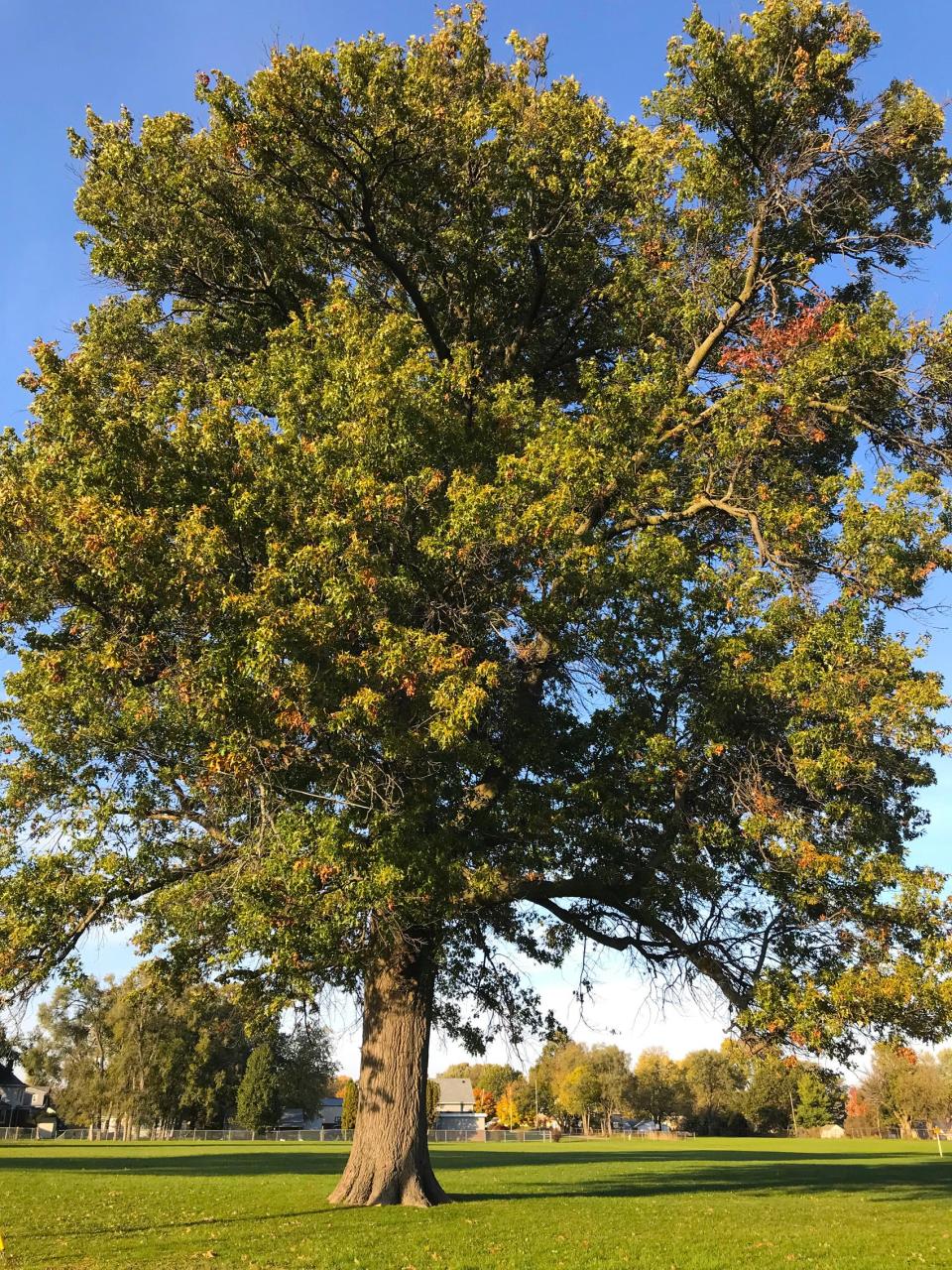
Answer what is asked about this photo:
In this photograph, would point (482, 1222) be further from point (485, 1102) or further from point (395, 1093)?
point (485, 1102)

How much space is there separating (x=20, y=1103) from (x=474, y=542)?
97052 millimetres

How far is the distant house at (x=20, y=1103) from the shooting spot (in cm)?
8244

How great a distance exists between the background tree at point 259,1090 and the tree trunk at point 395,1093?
201 feet

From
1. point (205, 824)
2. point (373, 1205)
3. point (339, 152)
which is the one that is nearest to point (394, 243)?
point (339, 152)

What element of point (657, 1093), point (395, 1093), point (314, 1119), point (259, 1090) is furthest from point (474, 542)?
point (314, 1119)

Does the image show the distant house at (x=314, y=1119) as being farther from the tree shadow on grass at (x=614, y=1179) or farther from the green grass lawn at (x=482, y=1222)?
the green grass lawn at (x=482, y=1222)

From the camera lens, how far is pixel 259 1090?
71.6 m

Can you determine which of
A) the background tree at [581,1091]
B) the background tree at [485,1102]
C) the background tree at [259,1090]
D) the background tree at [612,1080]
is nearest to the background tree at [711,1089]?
the background tree at [612,1080]

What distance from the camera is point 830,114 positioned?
15211 mm

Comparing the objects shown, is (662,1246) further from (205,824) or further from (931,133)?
(931,133)

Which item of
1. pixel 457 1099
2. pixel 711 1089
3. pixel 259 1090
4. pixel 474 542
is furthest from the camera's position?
pixel 457 1099

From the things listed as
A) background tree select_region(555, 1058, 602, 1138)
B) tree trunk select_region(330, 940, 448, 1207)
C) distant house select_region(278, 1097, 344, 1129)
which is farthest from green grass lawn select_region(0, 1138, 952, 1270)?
distant house select_region(278, 1097, 344, 1129)

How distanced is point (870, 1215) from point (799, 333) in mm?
17059

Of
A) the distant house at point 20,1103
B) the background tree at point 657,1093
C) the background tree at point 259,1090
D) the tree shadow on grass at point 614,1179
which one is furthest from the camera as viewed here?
the background tree at point 657,1093
